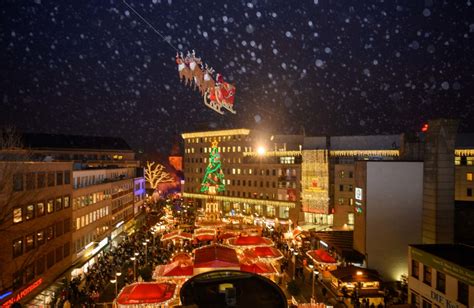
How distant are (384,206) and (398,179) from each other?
2355 mm

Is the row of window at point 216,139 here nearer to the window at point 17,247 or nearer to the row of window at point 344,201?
the row of window at point 344,201

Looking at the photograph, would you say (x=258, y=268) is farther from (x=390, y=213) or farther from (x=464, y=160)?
(x=464, y=160)

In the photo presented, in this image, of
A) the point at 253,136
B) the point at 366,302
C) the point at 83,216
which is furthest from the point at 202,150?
the point at 366,302

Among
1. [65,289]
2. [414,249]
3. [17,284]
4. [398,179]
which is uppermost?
[398,179]

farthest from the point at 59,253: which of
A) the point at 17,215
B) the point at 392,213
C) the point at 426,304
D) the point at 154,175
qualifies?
the point at 154,175

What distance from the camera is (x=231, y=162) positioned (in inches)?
2429

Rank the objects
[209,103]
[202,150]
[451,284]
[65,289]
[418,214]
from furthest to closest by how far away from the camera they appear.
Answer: [202,150] → [209,103] → [418,214] → [65,289] → [451,284]

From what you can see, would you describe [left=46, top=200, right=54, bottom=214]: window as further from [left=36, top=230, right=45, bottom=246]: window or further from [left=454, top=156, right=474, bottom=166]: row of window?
[left=454, top=156, right=474, bottom=166]: row of window

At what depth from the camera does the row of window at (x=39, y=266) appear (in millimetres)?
17062

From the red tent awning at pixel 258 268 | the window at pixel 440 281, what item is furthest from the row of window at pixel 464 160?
the red tent awning at pixel 258 268

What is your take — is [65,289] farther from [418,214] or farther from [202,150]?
[202,150]

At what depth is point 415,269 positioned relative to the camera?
61.5 ft

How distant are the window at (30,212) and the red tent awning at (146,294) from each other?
290 inches

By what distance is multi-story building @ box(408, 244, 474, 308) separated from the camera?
48.8ft
